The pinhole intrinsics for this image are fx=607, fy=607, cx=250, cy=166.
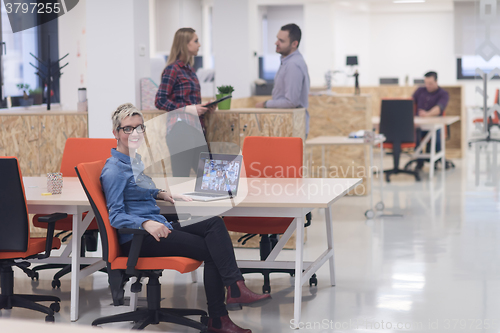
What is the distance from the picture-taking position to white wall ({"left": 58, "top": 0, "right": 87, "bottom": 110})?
Result: 362 inches

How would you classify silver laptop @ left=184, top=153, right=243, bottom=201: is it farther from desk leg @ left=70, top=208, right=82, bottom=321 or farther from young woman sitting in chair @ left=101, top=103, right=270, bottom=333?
desk leg @ left=70, top=208, right=82, bottom=321

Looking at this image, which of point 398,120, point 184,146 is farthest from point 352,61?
point 184,146

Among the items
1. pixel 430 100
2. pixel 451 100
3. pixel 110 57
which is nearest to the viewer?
pixel 110 57

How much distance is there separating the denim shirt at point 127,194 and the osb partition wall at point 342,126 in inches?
169

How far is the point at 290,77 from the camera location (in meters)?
5.17

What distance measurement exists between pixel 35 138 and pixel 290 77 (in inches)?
89.7

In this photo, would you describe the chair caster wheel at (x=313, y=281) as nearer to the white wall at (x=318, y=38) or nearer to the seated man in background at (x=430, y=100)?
the seated man in background at (x=430, y=100)

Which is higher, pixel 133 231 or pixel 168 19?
pixel 168 19

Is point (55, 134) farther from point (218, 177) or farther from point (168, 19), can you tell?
point (168, 19)

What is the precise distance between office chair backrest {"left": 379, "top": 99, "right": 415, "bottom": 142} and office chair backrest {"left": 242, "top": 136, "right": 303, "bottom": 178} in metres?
4.32

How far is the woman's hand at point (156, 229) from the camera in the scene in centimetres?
301

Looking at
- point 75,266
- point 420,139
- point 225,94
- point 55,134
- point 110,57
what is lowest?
point 75,266

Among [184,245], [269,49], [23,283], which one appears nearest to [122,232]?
[184,245]

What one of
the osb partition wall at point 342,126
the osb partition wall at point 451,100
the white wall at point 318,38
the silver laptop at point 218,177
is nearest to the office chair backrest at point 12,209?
the silver laptop at point 218,177
